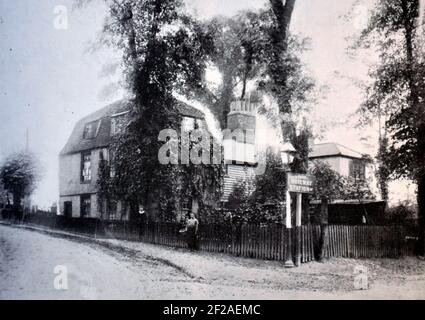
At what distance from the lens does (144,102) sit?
6.46 m

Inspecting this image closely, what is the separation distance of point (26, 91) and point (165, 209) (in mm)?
2912

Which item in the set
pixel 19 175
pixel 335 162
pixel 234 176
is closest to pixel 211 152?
pixel 234 176

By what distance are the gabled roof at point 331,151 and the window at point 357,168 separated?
20 centimetres

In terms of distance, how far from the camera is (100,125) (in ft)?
20.7

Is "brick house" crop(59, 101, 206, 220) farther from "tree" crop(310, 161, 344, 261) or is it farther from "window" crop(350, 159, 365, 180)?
"tree" crop(310, 161, 344, 261)

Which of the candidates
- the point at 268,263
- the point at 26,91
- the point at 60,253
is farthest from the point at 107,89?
the point at 268,263

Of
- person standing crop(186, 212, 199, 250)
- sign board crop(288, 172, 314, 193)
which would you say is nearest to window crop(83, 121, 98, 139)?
person standing crop(186, 212, 199, 250)

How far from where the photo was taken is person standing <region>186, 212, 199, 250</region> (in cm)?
678

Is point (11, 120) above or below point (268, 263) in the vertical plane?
above

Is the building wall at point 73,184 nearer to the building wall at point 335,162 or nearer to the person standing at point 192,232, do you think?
the person standing at point 192,232

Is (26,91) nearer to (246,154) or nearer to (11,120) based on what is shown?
(11,120)

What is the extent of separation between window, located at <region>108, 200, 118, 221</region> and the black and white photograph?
0.03 meters

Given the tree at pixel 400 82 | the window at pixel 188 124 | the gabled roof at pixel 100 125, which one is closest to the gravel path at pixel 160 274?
the gabled roof at pixel 100 125

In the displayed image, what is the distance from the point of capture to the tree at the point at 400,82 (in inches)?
246
